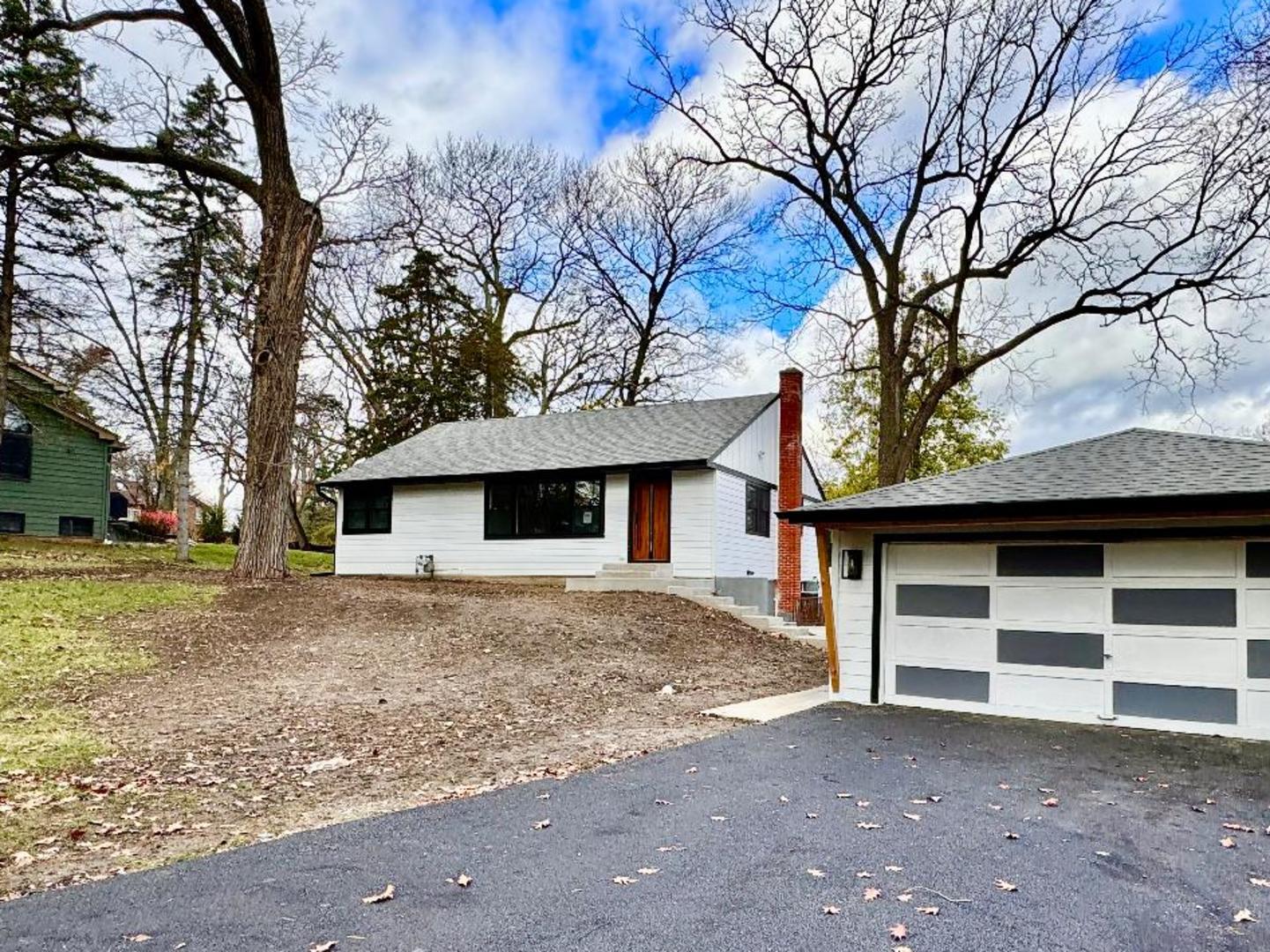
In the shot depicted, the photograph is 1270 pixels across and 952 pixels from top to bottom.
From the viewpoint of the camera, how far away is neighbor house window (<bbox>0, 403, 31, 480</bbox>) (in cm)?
2119

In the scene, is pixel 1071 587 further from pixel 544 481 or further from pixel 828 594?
pixel 544 481

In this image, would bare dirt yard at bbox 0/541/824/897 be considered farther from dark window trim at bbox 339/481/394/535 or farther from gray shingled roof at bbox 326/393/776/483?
dark window trim at bbox 339/481/394/535

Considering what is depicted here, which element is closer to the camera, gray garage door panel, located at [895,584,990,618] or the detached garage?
the detached garage

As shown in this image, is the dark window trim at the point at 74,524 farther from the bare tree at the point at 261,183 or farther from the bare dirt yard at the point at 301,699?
the bare tree at the point at 261,183

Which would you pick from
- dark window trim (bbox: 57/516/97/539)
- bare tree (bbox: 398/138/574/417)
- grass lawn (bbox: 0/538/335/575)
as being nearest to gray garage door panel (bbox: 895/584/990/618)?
grass lawn (bbox: 0/538/335/575)

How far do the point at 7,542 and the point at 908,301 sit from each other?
69.8ft

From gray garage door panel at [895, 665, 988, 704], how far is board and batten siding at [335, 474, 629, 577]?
8.61m

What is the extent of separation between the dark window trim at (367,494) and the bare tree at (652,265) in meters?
10.4

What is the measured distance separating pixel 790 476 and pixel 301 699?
11.9 metres

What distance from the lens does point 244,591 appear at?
41.4 feet

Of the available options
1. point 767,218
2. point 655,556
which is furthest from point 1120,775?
point 767,218

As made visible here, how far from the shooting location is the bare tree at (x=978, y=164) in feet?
52.7

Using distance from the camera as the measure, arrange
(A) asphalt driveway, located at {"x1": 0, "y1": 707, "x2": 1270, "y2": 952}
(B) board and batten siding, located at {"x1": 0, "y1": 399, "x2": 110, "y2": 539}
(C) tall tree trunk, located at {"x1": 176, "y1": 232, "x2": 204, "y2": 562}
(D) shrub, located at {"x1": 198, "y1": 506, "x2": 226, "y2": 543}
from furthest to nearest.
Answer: (D) shrub, located at {"x1": 198, "y1": 506, "x2": 226, "y2": 543} → (B) board and batten siding, located at {"x1": 0, "y1": 399, "x2": 110, "y2": 539} → (C) tall tree trunk, located at {"x1": 176, "y1": 232, "x2": 204, "y2": 562} → (A) asphalt driveway, located at {"x1": 0, "y1": 707, "x2": 1270, "y2": 952}

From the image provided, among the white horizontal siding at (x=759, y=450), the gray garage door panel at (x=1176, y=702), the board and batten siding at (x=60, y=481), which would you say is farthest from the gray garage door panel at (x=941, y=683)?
the board and batten siding at (x=60, y=481)
